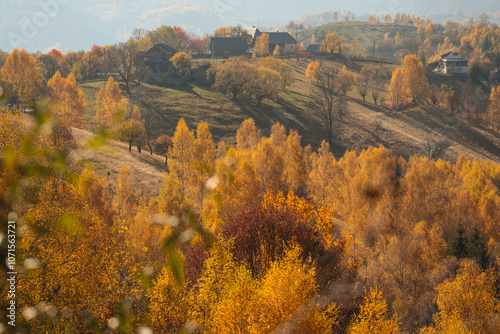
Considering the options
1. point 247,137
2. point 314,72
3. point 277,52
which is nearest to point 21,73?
point 247,137

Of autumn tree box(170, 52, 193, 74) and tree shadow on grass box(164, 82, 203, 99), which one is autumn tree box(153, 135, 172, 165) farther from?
autumn tree box(170, 52, 193, 74)

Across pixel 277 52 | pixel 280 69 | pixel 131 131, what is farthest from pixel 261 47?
pixel 131 131

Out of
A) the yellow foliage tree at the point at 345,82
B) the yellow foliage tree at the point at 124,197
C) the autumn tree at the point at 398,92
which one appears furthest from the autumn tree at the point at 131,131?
the autumn tree at the point at 398,92

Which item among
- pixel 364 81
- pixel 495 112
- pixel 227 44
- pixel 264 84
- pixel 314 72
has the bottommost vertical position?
pixel 495 112

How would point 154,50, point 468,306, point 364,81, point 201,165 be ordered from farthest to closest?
point 364,81 < point 154,50 < point 201,165 < point 468,306

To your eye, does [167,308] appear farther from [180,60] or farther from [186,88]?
[180,60]

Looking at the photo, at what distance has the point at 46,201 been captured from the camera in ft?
49.6

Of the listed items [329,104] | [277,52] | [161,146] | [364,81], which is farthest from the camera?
[277,52]

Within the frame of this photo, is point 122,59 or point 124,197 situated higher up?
point 122,59

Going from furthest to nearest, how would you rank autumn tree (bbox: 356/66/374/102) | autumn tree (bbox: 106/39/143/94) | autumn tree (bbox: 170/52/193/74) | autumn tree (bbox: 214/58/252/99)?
1. autumn tree (bbox: 356/66/374/102)
2. autumn tree (bbox: 170/52/193/74)
3. autumn tree (bbox: 214/58/252/99)
4. autumn tree (bbox: 106/39/143/94)

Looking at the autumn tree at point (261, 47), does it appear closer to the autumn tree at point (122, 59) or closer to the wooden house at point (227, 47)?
the wooden house at point (227, 47)

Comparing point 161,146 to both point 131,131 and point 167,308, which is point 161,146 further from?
point 167,308

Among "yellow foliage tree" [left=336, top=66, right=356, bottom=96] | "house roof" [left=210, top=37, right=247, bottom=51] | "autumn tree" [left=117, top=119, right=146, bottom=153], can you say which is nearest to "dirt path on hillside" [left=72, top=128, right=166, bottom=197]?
"autumn tree" [left=117, top=119, right=146, bottom=153]

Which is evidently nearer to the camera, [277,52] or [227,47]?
[227,47]
